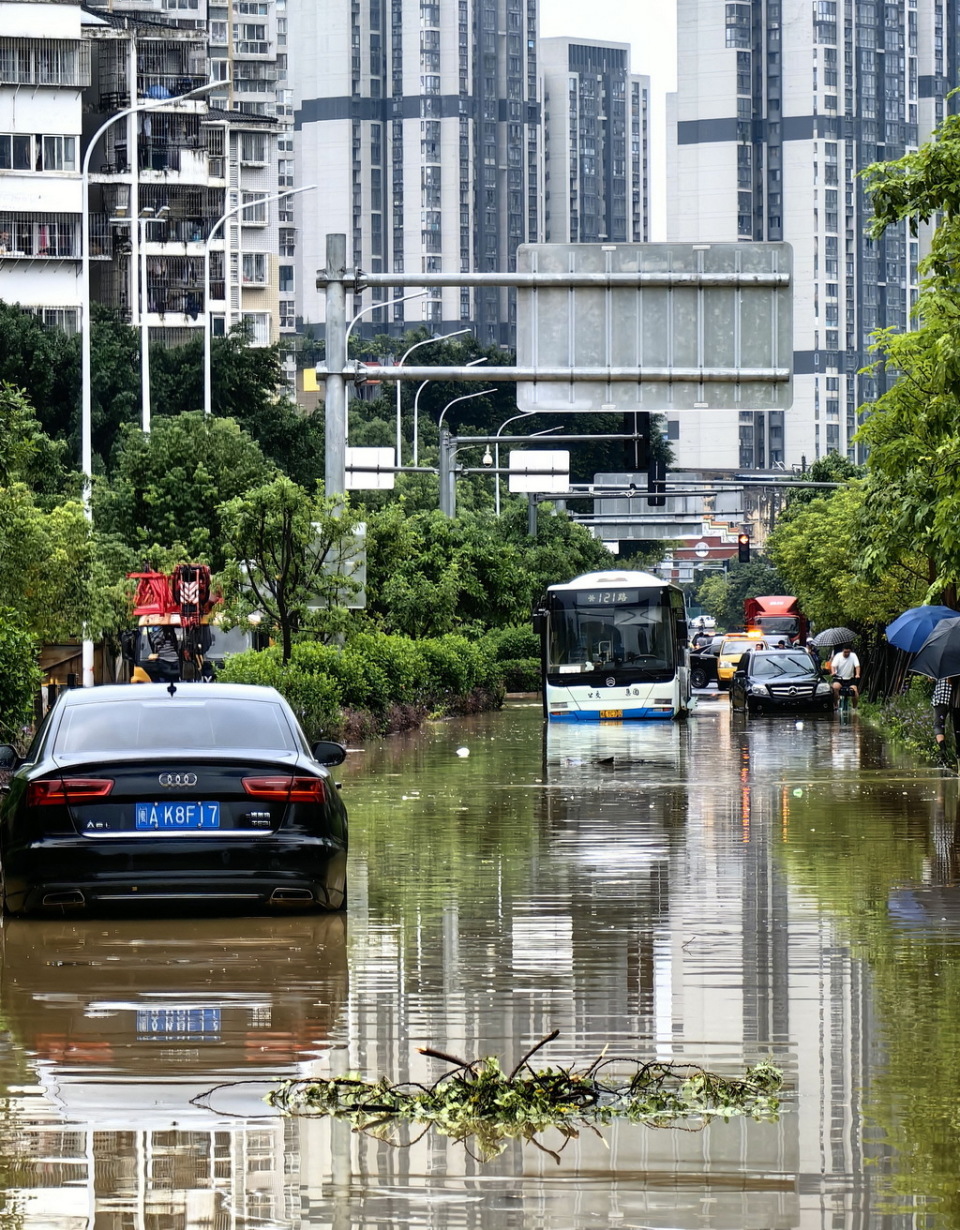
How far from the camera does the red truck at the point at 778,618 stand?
8109cm

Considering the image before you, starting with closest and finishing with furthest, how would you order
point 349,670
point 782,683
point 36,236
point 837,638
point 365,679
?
point 349,670, point 365,679, point 782,683, point 837,638, point 36,236

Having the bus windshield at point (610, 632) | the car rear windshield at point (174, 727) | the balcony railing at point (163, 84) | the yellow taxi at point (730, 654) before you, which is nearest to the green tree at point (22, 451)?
the bus windshield at point (610, 632)

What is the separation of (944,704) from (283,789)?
49.7 ft

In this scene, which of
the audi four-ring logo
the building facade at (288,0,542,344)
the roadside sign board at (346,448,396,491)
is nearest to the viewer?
the audi four-ring logo

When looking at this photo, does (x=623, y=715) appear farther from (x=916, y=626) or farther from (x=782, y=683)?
(x=916, y=626)

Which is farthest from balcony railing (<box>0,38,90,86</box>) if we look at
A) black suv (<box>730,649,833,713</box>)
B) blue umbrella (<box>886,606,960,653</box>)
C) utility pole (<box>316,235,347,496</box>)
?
blue umbrella (<box>886,606,960,653</box>)

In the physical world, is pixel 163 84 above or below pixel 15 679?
above

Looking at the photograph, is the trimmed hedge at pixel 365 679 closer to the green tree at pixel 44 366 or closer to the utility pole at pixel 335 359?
the utility pole at pixel 335 359

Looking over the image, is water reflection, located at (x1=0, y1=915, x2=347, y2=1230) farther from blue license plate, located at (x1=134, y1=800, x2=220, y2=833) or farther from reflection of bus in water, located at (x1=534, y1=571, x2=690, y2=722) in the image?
reflection of bus in water, located at (x1=534, y1=571, x2=690, y2=722)

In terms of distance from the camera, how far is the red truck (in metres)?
81.1

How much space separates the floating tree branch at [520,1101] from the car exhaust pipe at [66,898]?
3866 millimetres

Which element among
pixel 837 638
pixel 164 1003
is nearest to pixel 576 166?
pixel 837 638

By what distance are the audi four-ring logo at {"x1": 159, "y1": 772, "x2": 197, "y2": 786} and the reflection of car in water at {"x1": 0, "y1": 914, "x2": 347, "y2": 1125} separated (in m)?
0.73

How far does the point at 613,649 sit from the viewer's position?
41.8 meters
